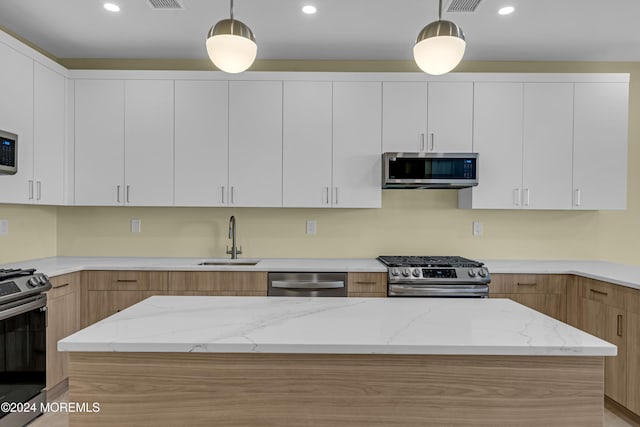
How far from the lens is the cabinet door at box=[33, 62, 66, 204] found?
9.64 ft

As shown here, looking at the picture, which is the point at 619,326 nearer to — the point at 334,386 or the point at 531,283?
the point at 531,283

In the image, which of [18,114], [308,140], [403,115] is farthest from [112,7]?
[403,115]

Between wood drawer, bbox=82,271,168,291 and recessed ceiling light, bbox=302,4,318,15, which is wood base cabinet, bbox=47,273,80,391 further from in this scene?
recessed ceiling light, bbox=302,4,318,15

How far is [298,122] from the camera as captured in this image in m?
3.30

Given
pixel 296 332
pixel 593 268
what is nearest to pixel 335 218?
pixel 593 268

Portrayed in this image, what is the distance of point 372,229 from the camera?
365 centimetres

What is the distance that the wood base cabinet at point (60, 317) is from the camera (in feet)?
8.70

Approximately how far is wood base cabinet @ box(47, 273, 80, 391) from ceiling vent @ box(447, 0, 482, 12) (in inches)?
128

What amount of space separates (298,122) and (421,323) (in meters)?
2.28

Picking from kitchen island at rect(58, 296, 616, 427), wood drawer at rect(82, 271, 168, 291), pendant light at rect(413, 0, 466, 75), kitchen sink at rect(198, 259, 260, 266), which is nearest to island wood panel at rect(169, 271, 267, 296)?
wood drawer at rect(82, 271, 168, 291)

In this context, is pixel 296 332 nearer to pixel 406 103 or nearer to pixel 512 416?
pixel 512 416

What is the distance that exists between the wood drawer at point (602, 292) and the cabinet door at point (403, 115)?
1.55 meters

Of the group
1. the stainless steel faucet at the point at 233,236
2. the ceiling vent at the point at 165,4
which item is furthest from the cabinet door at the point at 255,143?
the ceiling vent at the point at 165,4

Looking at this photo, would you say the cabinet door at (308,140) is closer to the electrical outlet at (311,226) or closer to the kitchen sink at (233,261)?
the electrical outlet at (311,226)
